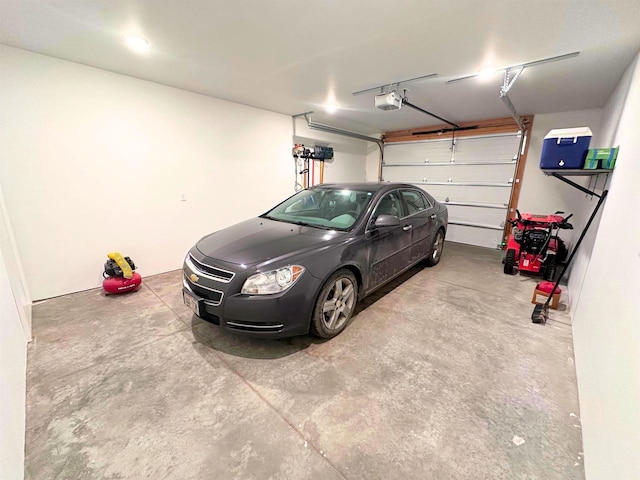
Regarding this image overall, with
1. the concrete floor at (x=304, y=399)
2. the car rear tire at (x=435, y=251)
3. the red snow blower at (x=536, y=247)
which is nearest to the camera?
the concrete floor at (x=304, y=399)

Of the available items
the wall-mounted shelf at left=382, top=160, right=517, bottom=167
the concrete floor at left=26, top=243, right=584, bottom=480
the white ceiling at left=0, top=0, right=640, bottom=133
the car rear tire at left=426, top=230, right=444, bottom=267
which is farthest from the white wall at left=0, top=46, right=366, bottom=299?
the wall-mounted shelf at left=382, top=160, right=517, bottom=167

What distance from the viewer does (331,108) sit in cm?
476

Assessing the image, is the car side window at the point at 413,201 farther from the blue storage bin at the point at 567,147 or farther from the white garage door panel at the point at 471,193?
the white garage door panel at the point at 471,193

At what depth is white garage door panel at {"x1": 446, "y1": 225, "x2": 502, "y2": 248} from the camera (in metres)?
5.64

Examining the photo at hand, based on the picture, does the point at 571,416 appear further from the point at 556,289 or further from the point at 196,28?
the point at 196,28

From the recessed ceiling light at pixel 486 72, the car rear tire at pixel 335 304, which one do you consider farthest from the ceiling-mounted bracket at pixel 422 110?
the car rear tire at pixel 335 304

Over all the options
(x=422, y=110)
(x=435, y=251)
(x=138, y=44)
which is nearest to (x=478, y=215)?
(x=435, y=251)

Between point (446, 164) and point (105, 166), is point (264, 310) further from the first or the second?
point (446, 164)

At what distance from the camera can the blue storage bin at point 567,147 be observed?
8.59 feet

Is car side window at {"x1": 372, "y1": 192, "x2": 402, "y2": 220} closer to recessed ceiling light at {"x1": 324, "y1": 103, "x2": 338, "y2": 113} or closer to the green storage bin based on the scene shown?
the green storage bin

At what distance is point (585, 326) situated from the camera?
→ 6.57 feet

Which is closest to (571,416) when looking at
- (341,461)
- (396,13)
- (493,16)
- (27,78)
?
(341,461)

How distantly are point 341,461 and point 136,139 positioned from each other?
423cm

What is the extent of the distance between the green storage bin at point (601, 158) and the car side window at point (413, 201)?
1.69 meters
